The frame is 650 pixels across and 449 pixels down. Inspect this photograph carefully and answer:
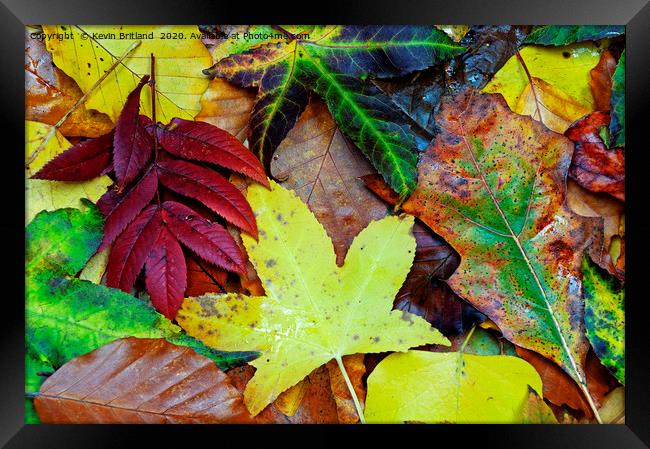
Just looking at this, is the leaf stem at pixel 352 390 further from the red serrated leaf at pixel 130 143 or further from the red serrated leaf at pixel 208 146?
the red serrated leaf at pixel 130 143

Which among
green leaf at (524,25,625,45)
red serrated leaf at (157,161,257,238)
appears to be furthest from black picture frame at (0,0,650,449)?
red serrated leaf at (157,161,257,238)

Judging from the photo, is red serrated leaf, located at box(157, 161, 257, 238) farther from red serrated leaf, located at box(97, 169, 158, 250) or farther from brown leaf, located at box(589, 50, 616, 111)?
brown leaf, located at box(589, 50, 616, 111)

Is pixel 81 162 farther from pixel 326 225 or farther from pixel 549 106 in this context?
pixel 549 106

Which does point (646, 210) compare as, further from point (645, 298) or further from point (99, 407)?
point (99, 407)
